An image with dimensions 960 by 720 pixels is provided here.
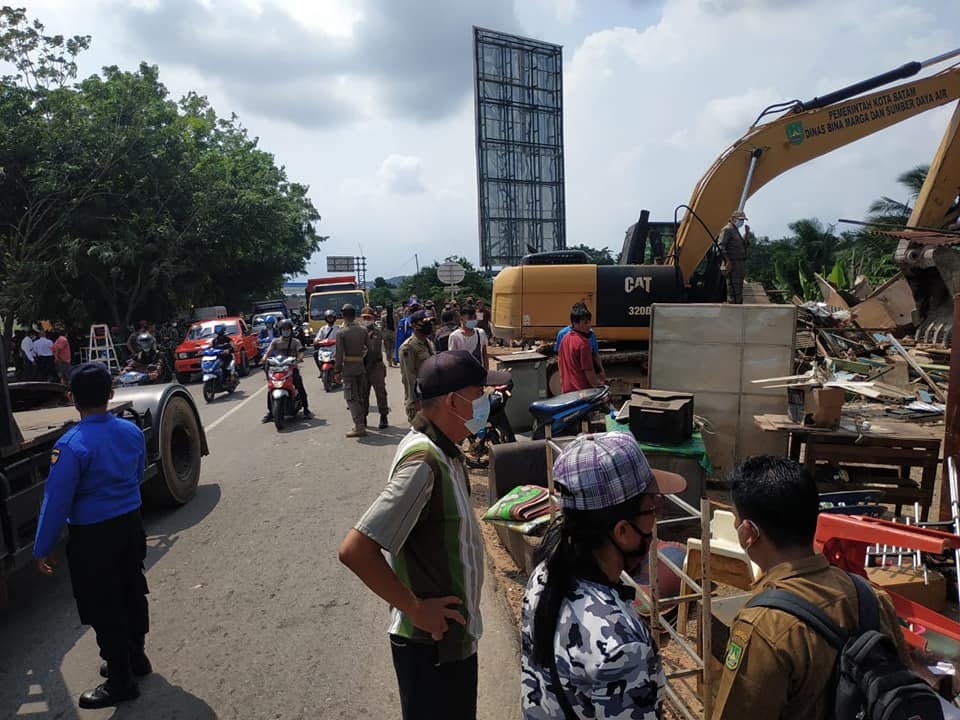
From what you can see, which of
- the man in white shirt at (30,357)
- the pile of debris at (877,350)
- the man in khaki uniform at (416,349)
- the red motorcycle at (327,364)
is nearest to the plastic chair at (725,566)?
the pile of debris at (877,350)

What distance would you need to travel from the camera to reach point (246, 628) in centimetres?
409

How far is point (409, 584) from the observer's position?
6.50ft

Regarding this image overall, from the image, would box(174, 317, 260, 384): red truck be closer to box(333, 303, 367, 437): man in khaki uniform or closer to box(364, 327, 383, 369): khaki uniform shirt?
box(364, 327, 383, 369): khaki uniform shirt

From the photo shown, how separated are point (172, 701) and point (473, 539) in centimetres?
246

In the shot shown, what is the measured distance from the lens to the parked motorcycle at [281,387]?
32.7 feet

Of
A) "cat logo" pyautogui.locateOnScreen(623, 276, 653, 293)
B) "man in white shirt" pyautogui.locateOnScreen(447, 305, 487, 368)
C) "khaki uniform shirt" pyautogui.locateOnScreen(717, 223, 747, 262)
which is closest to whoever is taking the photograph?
"man in white shirt" pyautogui.locateOnScreen(447, 305, 487, 368)

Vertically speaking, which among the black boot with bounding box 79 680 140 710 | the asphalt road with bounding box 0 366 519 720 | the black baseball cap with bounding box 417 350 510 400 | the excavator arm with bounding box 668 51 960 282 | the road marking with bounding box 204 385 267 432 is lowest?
the road marking with bounding box 204 385 267 432

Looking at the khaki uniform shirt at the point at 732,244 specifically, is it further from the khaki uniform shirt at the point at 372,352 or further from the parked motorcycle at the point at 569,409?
the khaki uniform shirt at the point at 372,352

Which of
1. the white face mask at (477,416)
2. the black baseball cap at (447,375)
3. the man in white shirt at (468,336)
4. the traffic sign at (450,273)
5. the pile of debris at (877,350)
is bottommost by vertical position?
the pile of debris at (877,350)

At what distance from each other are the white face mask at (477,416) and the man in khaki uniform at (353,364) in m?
6.54

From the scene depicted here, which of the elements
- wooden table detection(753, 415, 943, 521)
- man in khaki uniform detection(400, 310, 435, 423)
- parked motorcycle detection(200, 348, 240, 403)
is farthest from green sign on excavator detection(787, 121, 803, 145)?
parked motorcycle detection(200, 348, 240, 403)

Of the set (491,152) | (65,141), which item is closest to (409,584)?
(65,141)

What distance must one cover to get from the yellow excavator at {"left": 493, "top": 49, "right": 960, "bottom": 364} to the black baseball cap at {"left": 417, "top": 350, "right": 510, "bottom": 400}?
7.70 metres

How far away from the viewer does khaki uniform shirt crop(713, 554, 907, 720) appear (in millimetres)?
1519
